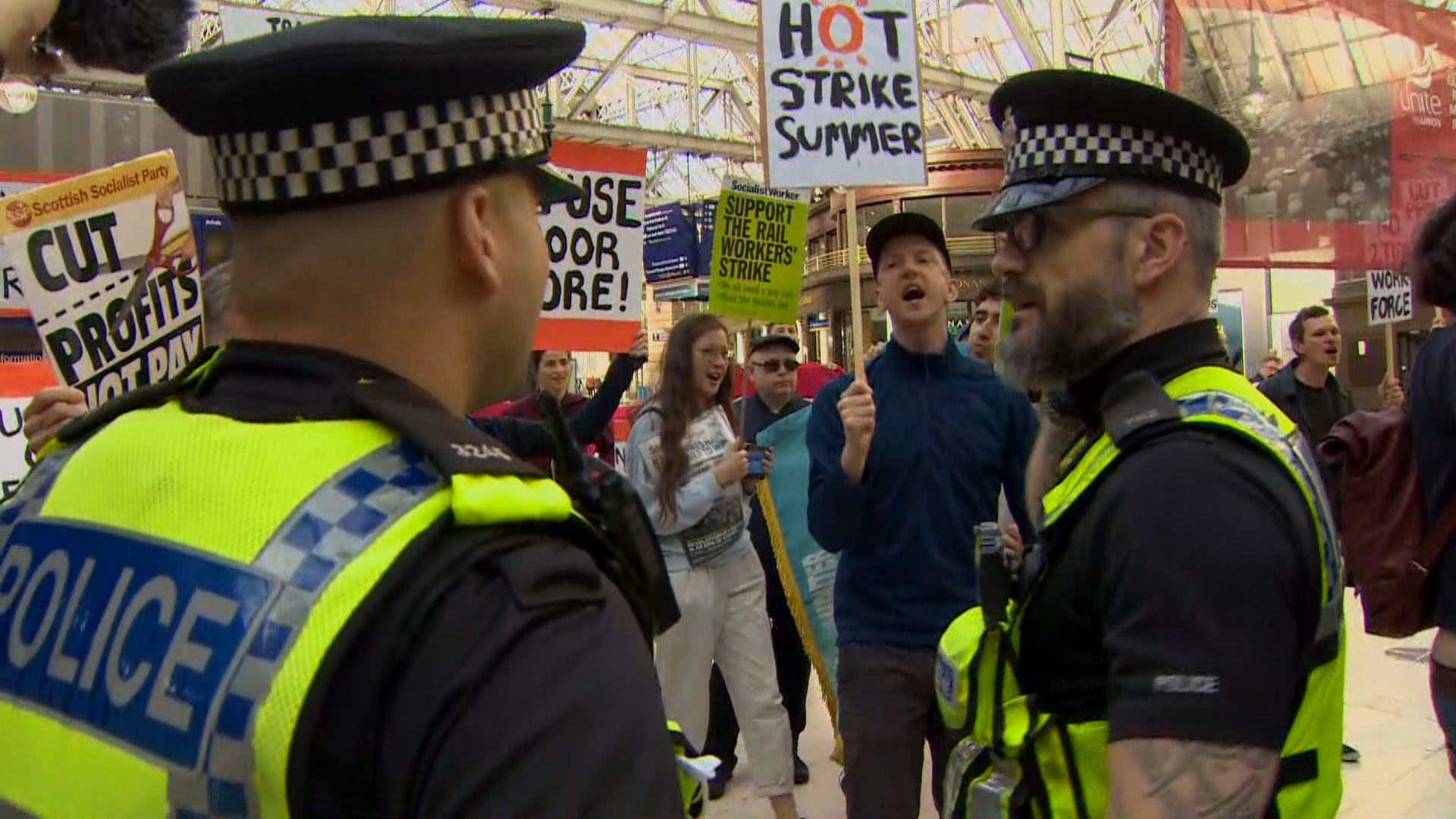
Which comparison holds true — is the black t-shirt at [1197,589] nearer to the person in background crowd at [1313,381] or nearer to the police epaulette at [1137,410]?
the police epaulette at [1137,410]

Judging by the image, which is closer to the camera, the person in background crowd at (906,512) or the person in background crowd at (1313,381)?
the person in background crowd at (906,512)

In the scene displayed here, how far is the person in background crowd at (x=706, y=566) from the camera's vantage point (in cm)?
404

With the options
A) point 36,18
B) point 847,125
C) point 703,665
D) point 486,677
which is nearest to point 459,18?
point 486,677

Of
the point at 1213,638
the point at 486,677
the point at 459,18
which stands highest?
the point at 459,18

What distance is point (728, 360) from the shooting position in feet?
14.8

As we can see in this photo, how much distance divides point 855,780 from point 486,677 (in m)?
2.26

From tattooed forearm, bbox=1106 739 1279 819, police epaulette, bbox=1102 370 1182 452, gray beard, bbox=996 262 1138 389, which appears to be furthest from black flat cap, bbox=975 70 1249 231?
tattooed forearm, bbox=1106 739 1279 819

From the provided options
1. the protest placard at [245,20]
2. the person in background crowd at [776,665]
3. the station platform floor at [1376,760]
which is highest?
the protest placard at [245,20]

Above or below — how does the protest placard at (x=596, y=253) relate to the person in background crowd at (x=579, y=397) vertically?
above

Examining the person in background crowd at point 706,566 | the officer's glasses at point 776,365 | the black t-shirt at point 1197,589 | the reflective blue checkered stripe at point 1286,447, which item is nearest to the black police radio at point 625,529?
the black t-shirt at point 1197,589

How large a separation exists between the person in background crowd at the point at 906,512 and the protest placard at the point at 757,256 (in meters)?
1.06

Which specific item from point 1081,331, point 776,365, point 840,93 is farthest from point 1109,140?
point 776,365

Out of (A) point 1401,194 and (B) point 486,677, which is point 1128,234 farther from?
(A) point 1401,194

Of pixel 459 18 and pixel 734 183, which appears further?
pixel 734 183
